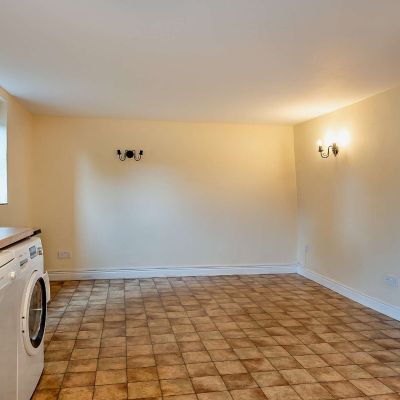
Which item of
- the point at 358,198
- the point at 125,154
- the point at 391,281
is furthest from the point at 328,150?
the point at 125,154

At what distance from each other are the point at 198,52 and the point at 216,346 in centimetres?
221

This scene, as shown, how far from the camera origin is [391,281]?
3.59 metres

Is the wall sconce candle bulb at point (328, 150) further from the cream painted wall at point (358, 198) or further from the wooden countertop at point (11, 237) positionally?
the wooden countertop at point (11, 237)

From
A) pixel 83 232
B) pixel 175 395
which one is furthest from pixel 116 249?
pixel 175 395

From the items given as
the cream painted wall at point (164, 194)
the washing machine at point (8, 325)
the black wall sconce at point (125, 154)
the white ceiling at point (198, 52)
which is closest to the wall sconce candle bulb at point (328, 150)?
the white ceiling at point (198, 52)

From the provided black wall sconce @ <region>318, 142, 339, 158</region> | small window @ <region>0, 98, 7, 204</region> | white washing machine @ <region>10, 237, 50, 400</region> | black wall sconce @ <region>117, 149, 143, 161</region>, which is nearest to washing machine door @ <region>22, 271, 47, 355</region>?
white washing machine @ <region>10, 237, 50, 400</region>

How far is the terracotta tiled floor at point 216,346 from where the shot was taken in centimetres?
224

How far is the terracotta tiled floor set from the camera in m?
2.24

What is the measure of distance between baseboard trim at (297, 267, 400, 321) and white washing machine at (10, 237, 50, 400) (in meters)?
3.09

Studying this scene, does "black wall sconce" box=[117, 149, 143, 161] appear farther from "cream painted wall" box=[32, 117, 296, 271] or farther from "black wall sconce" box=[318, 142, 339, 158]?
"black wall sconce" box=[318, 142, 339, 158]

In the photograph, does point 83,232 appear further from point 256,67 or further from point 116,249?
point 256,67

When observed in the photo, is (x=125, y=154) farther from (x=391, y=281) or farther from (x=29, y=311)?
(x=391, y=281)

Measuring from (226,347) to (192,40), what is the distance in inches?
88.1

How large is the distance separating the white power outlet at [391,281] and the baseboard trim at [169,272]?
1.88 m
